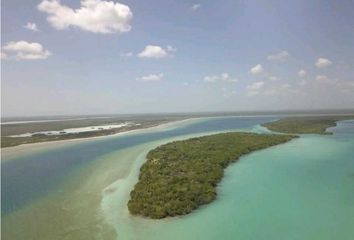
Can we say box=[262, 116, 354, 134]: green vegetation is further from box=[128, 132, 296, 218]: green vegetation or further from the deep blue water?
the deep blue water

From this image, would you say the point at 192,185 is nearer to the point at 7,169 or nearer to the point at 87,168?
the point at 87,168

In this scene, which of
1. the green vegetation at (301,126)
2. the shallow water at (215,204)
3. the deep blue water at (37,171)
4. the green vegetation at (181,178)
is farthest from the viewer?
the green vegetation at (301,126)

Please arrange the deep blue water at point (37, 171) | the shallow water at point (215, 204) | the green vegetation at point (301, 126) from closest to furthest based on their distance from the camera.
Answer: the shallow water at point (215, 204), the deep blue water at point (37, 171), the green vegetation at point (301, 126)

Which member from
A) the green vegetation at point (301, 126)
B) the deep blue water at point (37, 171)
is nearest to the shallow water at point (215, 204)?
the deep blue water at point (37, 171)

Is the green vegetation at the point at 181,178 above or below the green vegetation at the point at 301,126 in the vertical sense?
below

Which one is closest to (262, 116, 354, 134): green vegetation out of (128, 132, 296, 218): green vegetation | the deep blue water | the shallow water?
(128, 132, 296, 218): green vegetation

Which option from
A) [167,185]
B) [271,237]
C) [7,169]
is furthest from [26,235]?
[7,169]

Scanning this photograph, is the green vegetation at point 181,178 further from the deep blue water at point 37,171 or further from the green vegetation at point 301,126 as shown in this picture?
the green vegetation at point 301,126
